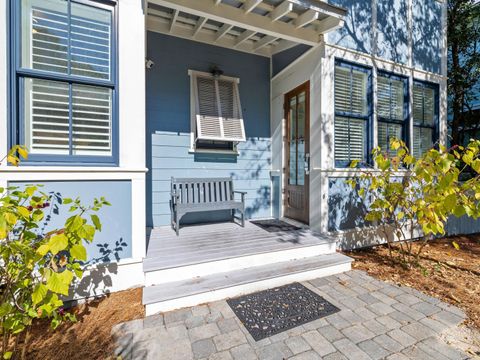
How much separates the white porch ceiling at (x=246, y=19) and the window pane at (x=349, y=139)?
4.26ft

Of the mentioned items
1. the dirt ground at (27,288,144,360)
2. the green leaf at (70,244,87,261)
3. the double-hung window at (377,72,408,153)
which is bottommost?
the dirt ground at (27,288,144,360)

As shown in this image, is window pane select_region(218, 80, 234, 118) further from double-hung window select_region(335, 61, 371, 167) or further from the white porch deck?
the white porch deck

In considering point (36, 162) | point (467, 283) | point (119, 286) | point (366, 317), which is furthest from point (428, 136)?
point (36, 162)

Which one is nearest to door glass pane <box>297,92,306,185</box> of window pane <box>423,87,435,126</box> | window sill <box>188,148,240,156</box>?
window sill <box>188,148,240,156</box>

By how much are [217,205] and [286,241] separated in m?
1.17

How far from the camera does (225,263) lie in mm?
2787

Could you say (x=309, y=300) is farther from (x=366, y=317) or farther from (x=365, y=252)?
(x=365, y=252)

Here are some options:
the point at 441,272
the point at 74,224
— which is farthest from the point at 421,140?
the point at 74,224

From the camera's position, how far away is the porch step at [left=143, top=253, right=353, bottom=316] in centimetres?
229

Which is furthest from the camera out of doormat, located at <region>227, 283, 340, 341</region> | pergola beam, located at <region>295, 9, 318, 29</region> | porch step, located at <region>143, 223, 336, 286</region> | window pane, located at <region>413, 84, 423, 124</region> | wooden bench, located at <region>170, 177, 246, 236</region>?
window pane, located at <region>413, 84, 423, 124</region>

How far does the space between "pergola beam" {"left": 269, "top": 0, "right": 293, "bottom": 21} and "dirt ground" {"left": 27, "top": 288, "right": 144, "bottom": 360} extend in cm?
364

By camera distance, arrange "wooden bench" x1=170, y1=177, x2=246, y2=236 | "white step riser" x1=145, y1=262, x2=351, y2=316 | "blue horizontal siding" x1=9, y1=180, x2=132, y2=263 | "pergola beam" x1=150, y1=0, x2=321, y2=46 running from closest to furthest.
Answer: "white step riser" x1=145, y1=262, x2=351, y2=316 < "blue horizontal siding" x1=9, y1=180, x2=132, y2=263 < "pergola beam" x1=150, y1=0, x2=321, y2=46 < "wooden bench" x1=170, y1=177, x2=246, y2=236

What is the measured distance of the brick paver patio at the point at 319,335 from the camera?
69.2 inches

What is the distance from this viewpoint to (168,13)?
3703 millimetres
